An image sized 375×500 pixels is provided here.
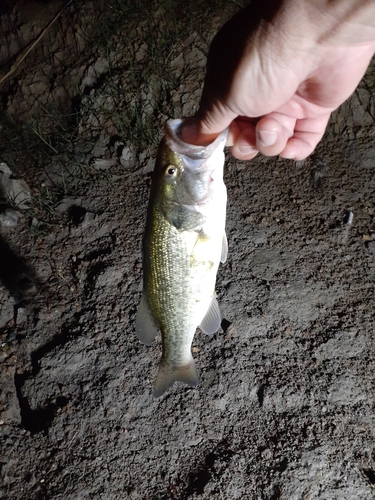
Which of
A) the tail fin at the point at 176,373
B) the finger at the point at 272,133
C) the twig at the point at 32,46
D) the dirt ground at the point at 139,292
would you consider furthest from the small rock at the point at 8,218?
the finger at the point at 272,133

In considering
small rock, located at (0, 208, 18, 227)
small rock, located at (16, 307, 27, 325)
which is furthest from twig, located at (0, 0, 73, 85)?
small rock, located at (16, 307, 27, 325)

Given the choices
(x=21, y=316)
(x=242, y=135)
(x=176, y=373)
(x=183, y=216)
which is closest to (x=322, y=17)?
(x=242, y=135)

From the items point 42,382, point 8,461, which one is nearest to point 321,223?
point 42,382

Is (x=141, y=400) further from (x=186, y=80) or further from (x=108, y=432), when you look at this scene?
(x=186, y=80)

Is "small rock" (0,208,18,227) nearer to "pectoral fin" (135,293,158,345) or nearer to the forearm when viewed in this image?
"pectoral fin" (135,293,158,345)

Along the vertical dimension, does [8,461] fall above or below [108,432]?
above

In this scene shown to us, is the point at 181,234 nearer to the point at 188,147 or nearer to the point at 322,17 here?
the point at 188,147
